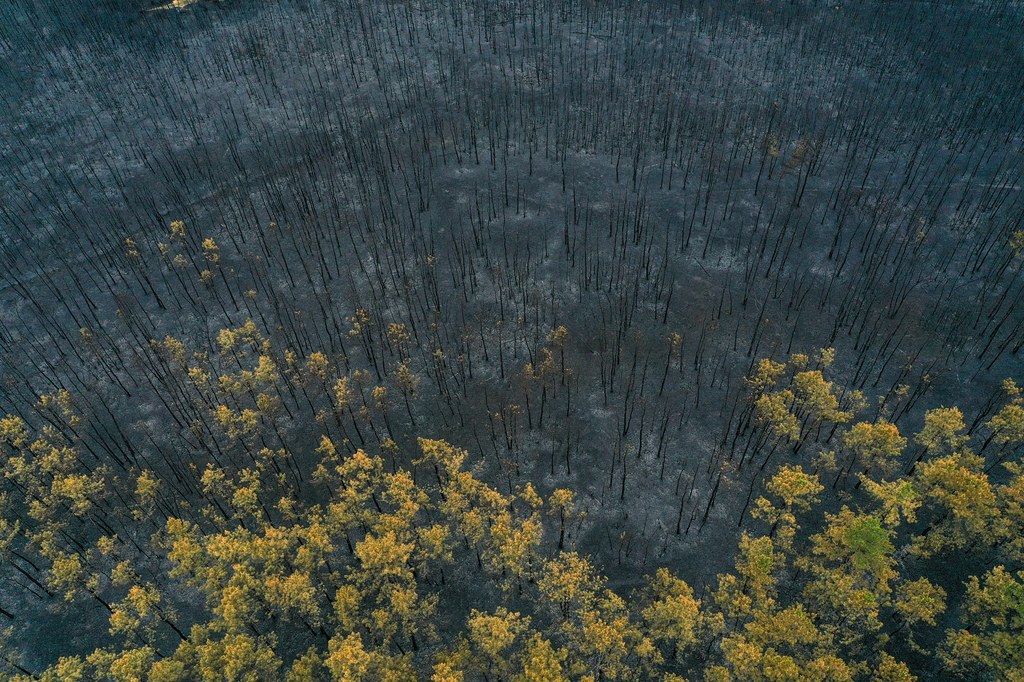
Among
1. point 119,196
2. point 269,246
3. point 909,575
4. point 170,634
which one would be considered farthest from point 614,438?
point 119,196

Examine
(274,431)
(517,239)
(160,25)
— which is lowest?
(274,431)

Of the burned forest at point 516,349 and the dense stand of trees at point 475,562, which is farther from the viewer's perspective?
the burned forest at point 516,349

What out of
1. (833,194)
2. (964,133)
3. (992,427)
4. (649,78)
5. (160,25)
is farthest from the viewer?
(160,25)

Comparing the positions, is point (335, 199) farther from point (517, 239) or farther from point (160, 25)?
point (160, 25)

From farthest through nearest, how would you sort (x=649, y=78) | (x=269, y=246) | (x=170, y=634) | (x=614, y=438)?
1. (x=649, y=78)
2. (x=269, y=246)
3. (x=614, y=438)
4. (x=170, y=634)

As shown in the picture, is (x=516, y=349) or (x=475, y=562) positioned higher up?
Result: (x=516, y=349)

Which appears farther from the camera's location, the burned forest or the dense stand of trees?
the burned forest

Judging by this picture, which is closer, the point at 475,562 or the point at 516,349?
the point at 475,562

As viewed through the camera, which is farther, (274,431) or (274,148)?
(274,148)
